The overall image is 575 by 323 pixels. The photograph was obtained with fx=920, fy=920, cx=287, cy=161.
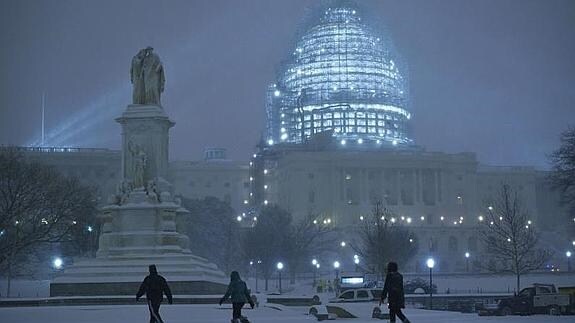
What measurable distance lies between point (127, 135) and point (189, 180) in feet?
472

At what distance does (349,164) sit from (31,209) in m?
98.8

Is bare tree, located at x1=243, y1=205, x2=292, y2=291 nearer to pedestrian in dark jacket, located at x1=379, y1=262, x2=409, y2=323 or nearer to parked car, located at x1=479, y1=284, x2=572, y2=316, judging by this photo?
parked car, located at x1=479, y1=284, x2=572, y2=316

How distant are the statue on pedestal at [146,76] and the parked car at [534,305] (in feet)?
61.4

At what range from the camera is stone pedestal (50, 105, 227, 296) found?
38688mm

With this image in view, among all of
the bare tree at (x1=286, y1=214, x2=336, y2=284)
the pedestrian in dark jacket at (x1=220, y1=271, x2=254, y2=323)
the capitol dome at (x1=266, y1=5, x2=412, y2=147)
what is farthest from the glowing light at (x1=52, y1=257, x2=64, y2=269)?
the capitol dome at (x1=266, y1=5, x2=412, y2=147)

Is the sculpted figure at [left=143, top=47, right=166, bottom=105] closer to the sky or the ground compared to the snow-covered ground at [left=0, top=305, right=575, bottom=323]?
closer to the sky

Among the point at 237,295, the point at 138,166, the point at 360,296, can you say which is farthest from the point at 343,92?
the point at 237,295

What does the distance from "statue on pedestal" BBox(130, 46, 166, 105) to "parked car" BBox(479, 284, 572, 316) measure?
1872cm

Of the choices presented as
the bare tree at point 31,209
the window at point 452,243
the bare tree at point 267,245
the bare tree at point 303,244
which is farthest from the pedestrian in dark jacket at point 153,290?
the window at point 452,243

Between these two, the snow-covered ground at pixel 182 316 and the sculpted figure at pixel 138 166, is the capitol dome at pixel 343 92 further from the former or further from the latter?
the snow-covered ground at pixel 182 316

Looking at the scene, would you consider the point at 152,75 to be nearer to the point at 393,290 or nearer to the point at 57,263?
the point at 393,290

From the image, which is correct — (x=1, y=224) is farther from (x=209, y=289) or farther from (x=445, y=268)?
(x=445, y=268)

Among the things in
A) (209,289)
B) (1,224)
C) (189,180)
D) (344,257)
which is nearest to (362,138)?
(189,180)

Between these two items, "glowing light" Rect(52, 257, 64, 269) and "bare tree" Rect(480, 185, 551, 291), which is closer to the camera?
"bare tree" Rect(480, 185, 551, 291)
